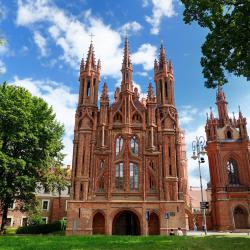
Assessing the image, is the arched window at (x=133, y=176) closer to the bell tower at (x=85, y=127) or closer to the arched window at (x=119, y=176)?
the arched window at (x=119, y=176)

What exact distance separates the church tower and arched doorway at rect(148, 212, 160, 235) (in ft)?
52.1

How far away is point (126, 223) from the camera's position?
3747cm

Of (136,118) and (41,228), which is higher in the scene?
(136,118)

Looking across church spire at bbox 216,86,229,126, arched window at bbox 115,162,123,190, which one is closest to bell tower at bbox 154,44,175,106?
arched window at bbox 115,162,123,190

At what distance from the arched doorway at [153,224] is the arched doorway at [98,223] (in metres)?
5.89

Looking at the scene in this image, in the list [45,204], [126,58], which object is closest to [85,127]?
[126,58]

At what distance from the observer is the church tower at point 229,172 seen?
46906mm

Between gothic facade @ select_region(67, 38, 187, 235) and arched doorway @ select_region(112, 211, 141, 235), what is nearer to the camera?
gothic facade @ select_region(67, 38, 187, 235)

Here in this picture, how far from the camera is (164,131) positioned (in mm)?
39062

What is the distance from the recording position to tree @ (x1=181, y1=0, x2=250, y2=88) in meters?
16.6

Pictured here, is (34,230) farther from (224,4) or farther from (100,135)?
(224,4)

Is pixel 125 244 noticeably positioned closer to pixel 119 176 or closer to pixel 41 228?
pixel 119 176

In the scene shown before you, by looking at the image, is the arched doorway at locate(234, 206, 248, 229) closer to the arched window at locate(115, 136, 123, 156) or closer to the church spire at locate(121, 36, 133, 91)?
the arched window at locate(115, 136, 123, 156)

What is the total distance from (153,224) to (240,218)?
1978 centimetres
